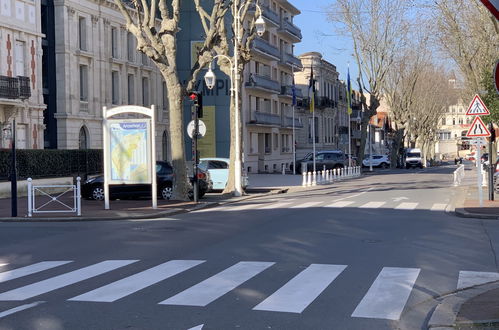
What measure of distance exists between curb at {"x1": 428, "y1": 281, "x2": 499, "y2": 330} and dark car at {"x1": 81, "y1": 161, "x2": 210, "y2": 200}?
18.3 metres

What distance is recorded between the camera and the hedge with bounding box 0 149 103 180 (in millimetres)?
29891

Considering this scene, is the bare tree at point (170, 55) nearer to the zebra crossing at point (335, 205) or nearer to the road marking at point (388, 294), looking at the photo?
the zebra crossing at point (335, 205)

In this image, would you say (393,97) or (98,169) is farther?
(393,97)

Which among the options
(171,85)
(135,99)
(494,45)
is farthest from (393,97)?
(171,85)

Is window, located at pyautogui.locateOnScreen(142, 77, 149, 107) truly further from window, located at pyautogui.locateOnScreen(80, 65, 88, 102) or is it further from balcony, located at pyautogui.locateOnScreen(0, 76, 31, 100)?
balcony, located at pyautogui.locateOnScreen(0, 76, 31, 100)

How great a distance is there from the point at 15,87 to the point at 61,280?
25325 millimetres

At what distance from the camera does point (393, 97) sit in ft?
209

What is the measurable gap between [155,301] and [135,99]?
129 feet

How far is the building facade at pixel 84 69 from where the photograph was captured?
38625mm

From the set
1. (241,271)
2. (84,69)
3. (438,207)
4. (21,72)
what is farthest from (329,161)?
(241,271)

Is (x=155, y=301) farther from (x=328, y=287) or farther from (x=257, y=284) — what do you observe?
(x=328, y=287)

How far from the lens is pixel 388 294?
8.62 m

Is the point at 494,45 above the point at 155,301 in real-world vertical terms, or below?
above

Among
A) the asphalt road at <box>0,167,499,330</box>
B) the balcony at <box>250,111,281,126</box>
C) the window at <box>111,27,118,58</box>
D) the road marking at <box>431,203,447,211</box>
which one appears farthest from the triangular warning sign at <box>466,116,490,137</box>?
the balcony at <box>250,111,281,126</box>
